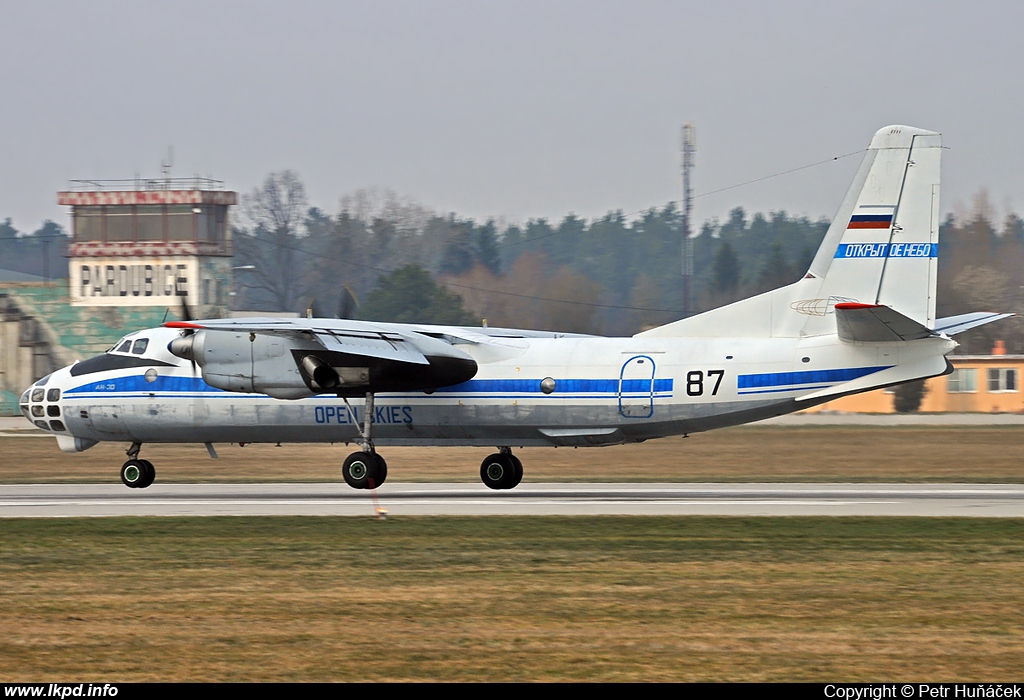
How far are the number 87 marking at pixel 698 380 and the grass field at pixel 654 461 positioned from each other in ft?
19.0

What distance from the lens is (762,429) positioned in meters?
41.8

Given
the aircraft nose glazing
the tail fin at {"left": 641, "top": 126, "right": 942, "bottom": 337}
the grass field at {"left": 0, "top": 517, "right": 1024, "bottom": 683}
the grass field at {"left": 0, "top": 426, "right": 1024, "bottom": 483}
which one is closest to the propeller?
the aircraft nose glazing

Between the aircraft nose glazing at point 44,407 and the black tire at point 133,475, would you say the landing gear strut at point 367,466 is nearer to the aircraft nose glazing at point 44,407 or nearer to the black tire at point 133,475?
the black tire at point 133,475

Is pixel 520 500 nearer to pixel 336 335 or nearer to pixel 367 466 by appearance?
pixel 367 466

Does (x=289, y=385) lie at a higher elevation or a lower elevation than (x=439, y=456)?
higher

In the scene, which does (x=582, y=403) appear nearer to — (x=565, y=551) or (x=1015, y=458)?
(x=565, y=551)

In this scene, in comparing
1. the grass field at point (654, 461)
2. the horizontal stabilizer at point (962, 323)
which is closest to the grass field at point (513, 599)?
the horizontal stabilizer at point (962, 323)

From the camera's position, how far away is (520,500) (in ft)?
73.0

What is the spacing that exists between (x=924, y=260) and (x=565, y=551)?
967cm

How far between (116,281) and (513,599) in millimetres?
59777

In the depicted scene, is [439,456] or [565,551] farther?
[439,456]

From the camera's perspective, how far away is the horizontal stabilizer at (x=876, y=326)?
1970 centimetres

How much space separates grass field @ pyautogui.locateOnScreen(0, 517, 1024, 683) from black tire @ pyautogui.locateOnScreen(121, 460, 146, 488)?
600 centimetres

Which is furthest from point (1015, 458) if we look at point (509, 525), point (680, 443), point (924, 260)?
point (509, 525)
